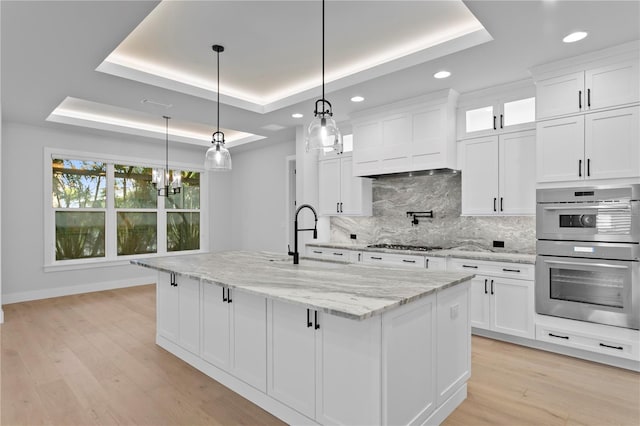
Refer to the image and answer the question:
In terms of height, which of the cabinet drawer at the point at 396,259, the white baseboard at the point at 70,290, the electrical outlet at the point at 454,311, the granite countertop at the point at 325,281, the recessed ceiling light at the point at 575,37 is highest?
the recessed ceiling light at the point at 575,37

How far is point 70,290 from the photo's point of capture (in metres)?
5.80

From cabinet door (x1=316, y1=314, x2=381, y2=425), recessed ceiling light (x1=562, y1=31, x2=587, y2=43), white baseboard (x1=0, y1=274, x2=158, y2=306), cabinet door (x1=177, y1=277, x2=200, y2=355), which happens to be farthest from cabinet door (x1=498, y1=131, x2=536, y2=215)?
white baseboard (x1=0, y1=274, x2=158, y2=306)

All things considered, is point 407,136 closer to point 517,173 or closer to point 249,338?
point 517,173

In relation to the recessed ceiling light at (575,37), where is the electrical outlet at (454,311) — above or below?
below

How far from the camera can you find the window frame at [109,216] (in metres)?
5.60

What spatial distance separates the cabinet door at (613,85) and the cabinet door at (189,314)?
3.76m

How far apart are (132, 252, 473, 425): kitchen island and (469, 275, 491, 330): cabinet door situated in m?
1.32

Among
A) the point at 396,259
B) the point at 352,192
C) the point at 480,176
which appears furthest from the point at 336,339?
the point at 352,192

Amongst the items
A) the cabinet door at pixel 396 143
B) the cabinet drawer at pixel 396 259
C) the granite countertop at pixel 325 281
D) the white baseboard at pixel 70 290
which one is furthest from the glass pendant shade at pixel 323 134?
the white baseboard at pixel 70 290

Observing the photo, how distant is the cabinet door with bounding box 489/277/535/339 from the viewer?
3408 mm

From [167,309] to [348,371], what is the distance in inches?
87.5

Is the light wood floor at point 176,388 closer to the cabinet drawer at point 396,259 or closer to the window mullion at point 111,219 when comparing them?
the cabinet drawer at point 396,259

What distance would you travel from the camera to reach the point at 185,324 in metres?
3.12

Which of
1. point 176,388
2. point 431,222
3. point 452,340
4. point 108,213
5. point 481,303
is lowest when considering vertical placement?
point 176,388
